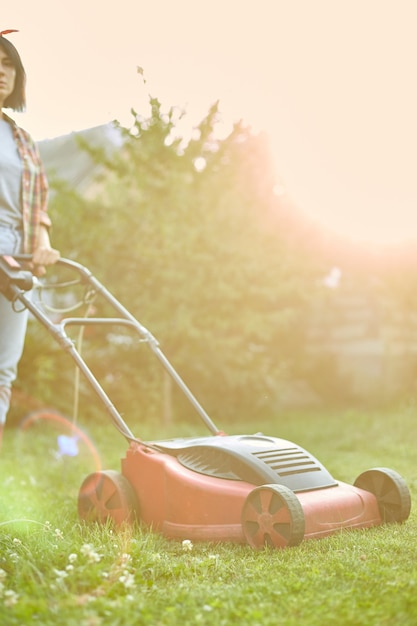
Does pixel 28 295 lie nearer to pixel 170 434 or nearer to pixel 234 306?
pixel 170 434

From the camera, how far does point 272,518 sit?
9.13ft

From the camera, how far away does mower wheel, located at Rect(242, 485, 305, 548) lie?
107 inches

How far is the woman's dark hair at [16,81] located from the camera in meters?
3.42

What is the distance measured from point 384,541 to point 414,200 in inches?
239

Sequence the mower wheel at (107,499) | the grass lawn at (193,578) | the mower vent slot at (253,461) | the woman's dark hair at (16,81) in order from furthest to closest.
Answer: the woman's dark hair at (16,81) < the mower wheel at (107,499) < the mower vent slot at (253,461) < the grass lawn at (193,578)

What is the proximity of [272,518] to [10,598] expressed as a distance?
1.01m

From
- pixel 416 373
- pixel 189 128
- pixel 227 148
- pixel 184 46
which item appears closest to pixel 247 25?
pixel 184 46

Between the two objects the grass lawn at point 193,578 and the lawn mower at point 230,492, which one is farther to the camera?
the lawn mower at point 230,492

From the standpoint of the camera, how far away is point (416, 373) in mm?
9461

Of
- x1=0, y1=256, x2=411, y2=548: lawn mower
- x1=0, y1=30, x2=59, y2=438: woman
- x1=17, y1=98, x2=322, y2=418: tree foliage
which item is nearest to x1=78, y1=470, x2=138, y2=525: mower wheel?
x1=0, y1=256, x2=411, y2=548: lawn mower

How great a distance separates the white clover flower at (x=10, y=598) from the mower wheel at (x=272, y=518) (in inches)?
38.3

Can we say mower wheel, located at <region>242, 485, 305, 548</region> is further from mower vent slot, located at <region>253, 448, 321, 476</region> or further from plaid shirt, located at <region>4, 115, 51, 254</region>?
plaid shirt, located at <region>4, 115, 51, 254</region>

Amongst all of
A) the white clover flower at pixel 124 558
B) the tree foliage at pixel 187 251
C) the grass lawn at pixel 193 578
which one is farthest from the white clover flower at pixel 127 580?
the tree foliage at pixel 187 251

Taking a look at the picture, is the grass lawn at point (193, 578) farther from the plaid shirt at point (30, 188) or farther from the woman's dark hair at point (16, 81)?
the woman's dark hair at point (16, 81)
